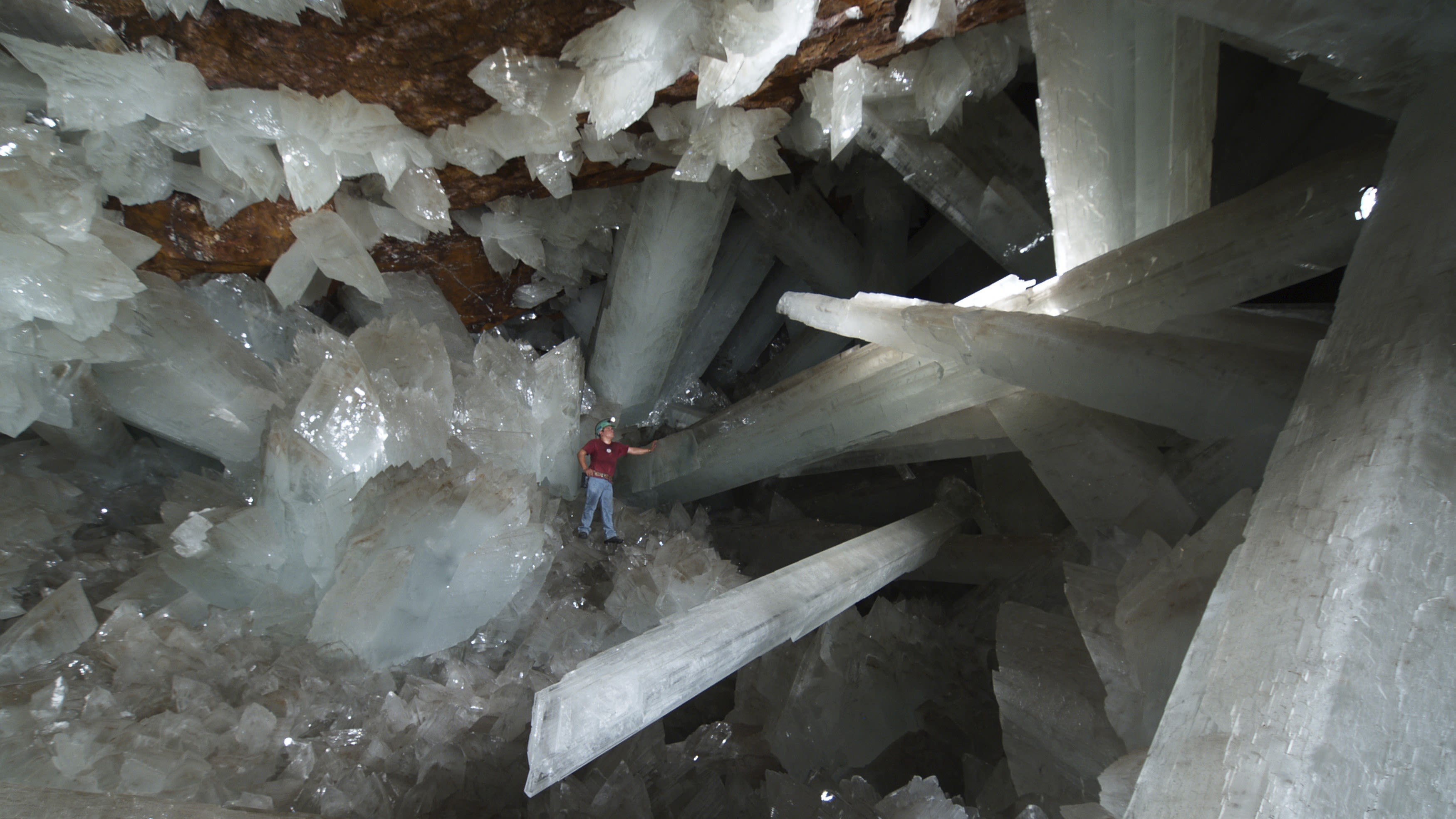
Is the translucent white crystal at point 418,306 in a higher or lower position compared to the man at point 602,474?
higher

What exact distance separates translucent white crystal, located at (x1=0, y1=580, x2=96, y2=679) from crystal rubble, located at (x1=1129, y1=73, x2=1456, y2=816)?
2.12 metres

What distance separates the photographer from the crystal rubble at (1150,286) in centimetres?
142

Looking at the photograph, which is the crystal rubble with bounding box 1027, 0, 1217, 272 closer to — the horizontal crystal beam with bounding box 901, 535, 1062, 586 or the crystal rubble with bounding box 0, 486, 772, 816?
the horizontal crystal beam with bounding box 901, 535, 1062, 586

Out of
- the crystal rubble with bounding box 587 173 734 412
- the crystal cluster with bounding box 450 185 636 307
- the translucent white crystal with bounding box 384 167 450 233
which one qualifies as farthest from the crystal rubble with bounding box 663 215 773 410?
the translucent white crystal with bounding box 384 167 450 233

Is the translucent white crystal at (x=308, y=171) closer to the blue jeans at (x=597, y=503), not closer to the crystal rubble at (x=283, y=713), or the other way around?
the crystal rubble at (x=283, y=713)

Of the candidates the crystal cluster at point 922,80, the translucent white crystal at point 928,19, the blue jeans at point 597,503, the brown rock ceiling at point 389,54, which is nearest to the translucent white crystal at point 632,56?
the brown rock ceiling at point 389,54

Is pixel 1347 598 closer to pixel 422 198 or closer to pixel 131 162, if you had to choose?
pixel 422 198

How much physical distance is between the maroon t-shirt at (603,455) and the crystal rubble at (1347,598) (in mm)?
2194

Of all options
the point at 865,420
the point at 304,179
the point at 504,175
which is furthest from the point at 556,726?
the point at 504,175

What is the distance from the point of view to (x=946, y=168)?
2.52 m

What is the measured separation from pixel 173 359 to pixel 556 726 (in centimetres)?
207

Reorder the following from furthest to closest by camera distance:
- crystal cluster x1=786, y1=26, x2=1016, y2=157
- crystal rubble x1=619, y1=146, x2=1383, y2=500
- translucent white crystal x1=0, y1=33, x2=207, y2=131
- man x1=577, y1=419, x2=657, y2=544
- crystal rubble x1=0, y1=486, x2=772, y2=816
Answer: man x1=577, y1=419, x2=657, y2=544, crystal cluster x1=786, y1=26, x2=1016, y2=157, translucent white crystal x1=0, y1=33, x2=207, y2=131, crystal rubble x1=619, y1=146, x2=1383, y2=500, crystal rubble x1=0, y1=486, x2=772, y2=816

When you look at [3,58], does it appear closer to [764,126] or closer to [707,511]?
[764,126]

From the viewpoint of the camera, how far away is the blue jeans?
275cm
